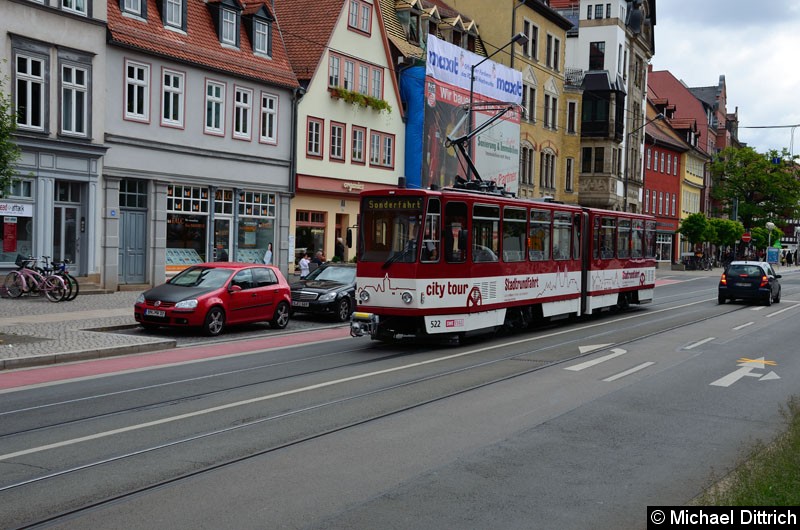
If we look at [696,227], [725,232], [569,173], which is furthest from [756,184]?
[569,173]

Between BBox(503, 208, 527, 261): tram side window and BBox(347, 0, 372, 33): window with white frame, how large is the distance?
785 inches

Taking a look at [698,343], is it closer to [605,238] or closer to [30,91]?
[605,238]

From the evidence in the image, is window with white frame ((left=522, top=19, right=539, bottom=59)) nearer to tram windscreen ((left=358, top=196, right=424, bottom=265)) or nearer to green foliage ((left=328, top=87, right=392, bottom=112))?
green foliage ((left=328, top=87, right=392, bottom=112))

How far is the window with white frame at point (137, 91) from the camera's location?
2752cm

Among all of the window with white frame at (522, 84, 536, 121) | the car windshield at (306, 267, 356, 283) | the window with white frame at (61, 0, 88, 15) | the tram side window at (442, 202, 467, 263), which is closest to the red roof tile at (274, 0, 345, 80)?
the window with white frame at (61, 0, 88, 15)

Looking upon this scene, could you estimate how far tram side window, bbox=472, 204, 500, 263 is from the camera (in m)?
17.7

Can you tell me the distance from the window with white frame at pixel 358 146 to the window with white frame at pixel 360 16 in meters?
4.21

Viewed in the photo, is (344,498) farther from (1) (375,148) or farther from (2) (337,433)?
(1) (375,148)

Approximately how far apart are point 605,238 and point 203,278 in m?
11.6

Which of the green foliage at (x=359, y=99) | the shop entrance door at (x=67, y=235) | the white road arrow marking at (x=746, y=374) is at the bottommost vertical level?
the white road arrow marking at (x=746, y=374)

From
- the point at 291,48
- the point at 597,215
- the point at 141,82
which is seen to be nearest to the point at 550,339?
the point at 597,215

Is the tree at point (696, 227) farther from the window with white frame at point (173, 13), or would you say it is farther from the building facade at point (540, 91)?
the window with white frame at point (173, 13)

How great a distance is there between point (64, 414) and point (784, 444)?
24.8 feet

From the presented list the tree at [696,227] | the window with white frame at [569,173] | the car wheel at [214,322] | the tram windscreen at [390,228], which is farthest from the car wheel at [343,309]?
the tree at [696,227]
